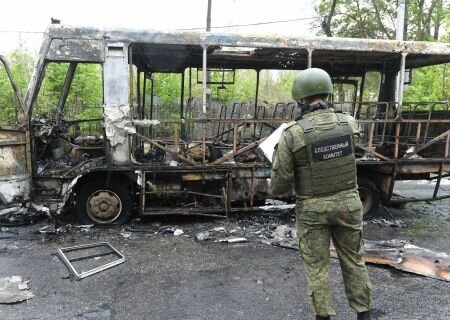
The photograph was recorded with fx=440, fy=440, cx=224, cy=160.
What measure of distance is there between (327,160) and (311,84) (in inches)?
21.8

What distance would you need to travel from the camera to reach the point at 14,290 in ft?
13.6

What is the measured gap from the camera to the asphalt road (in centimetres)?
378

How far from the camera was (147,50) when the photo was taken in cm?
683

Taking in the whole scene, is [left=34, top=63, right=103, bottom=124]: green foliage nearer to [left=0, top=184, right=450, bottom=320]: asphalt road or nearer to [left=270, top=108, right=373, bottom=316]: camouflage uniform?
[left=0, top=184, right=450, bottom=320]: asphalt road

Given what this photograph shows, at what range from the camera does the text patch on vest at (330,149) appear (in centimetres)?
307

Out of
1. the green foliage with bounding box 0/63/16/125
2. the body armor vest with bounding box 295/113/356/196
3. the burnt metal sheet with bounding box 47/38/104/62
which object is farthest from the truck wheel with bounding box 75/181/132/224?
the green foliage with bounding box 0/63/16/125

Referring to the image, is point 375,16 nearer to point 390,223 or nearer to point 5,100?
point 390,223

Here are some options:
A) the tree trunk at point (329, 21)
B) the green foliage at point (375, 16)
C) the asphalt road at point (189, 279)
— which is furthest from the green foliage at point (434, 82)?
the asphalt road at point (189, 279)

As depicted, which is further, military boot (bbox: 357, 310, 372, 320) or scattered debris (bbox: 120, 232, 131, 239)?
scattered debris (bbox: 120, 232, 131, 239)

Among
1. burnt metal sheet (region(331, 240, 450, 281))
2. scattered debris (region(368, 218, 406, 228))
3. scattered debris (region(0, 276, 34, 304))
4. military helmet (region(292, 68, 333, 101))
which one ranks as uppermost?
military helmet (region(292, 68, 333, 101))

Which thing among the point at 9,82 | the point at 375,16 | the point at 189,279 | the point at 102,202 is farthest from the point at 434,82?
the point at 189,279

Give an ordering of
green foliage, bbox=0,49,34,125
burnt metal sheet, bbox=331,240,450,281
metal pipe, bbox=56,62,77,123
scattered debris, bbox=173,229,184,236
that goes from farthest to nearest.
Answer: green foliage, bbox=0,49,34,125
metal pipe, bbox=56,62,77,123
scattered debris, bbox=173,229,184,236
burnt metal sheet, bbox=331,240,450,281

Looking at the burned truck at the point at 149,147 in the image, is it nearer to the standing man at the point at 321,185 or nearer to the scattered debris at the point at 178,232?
the scattered debris at the point at 178,232

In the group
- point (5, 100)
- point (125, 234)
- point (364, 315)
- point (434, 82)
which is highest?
point (434, 82)
